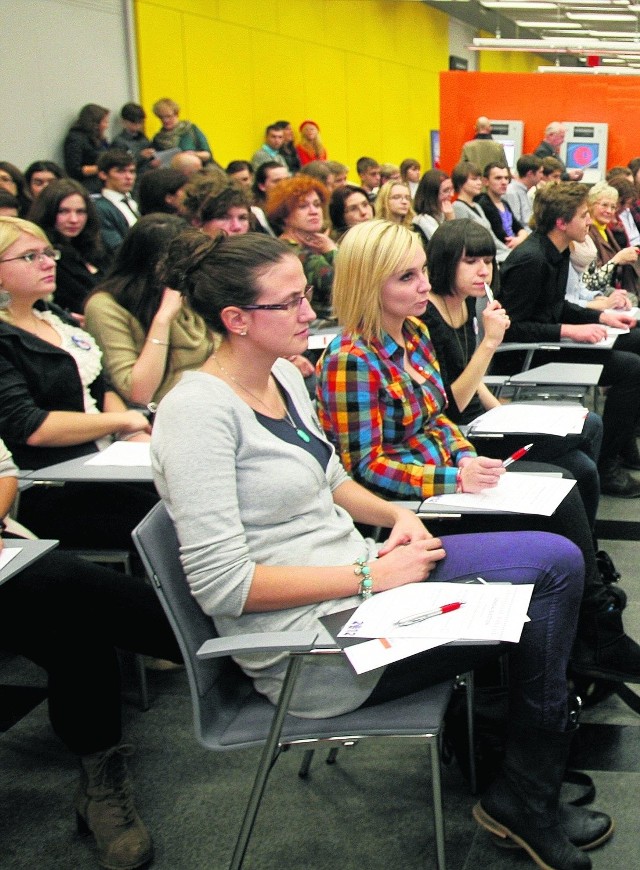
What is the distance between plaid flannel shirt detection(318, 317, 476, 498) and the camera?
2104 mm

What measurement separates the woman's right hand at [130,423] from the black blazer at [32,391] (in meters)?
0.09

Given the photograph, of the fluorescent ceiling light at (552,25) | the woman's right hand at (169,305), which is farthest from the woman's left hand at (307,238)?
the fluorescent ceiling light at (552,25)

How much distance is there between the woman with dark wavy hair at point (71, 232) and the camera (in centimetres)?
383

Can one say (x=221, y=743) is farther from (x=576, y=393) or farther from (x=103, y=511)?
(x=576, y=393)

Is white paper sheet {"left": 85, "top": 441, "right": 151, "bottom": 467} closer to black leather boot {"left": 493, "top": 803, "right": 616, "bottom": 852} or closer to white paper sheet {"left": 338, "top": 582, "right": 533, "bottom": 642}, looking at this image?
white paper sheet {"left": 338, "top": 582, "right": 533, "bottom": 642}

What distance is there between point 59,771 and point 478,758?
3.00ft

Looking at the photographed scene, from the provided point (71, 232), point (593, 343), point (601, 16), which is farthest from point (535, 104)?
point (71, 232)

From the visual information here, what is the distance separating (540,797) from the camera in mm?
1669

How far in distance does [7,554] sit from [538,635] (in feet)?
3.10

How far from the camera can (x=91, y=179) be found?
7332 mm

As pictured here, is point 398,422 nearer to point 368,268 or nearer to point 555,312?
point 368,268

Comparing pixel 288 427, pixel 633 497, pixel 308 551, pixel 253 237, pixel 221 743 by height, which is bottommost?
pixel 633 497

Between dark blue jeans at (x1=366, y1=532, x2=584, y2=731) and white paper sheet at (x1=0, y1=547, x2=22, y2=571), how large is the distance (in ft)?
2.37

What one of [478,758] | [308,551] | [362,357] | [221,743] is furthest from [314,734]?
[362,357]
